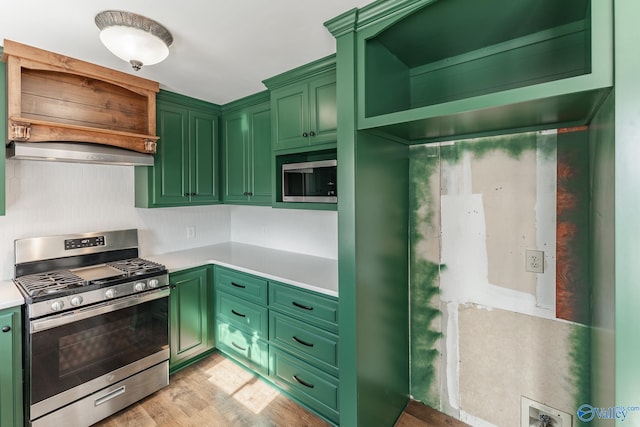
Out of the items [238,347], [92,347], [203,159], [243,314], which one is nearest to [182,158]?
[203,159]

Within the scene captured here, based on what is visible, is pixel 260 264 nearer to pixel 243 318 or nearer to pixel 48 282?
pixel 243 318

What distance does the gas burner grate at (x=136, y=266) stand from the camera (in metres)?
2.22

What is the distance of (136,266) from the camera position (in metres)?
2.36

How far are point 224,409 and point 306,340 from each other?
786 mm

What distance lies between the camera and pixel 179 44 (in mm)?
1808

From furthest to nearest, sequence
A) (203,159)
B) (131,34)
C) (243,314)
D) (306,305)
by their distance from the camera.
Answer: (203,159)
(243,314)
(306,305)
(131,34)

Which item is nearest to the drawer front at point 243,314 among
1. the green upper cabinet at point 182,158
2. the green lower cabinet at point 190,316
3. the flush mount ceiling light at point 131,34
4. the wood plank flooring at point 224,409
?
the green lower cabinet at point 190,316

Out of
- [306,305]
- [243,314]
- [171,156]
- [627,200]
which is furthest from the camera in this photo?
[171,156]

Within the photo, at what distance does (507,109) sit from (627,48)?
39cm

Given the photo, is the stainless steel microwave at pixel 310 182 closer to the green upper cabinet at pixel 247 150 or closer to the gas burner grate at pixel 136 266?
the green upper cabinet at pixel 247 150

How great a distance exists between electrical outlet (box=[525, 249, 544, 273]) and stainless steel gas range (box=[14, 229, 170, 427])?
246 cm

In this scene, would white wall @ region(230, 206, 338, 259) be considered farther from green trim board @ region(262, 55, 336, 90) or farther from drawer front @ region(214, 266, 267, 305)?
green trim board @ region(262, 55, 336, 90)

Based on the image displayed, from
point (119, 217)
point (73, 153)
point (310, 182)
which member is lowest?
point (119, 217)

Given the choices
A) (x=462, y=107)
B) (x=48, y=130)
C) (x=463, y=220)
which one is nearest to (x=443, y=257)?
(x=463, y=220)
